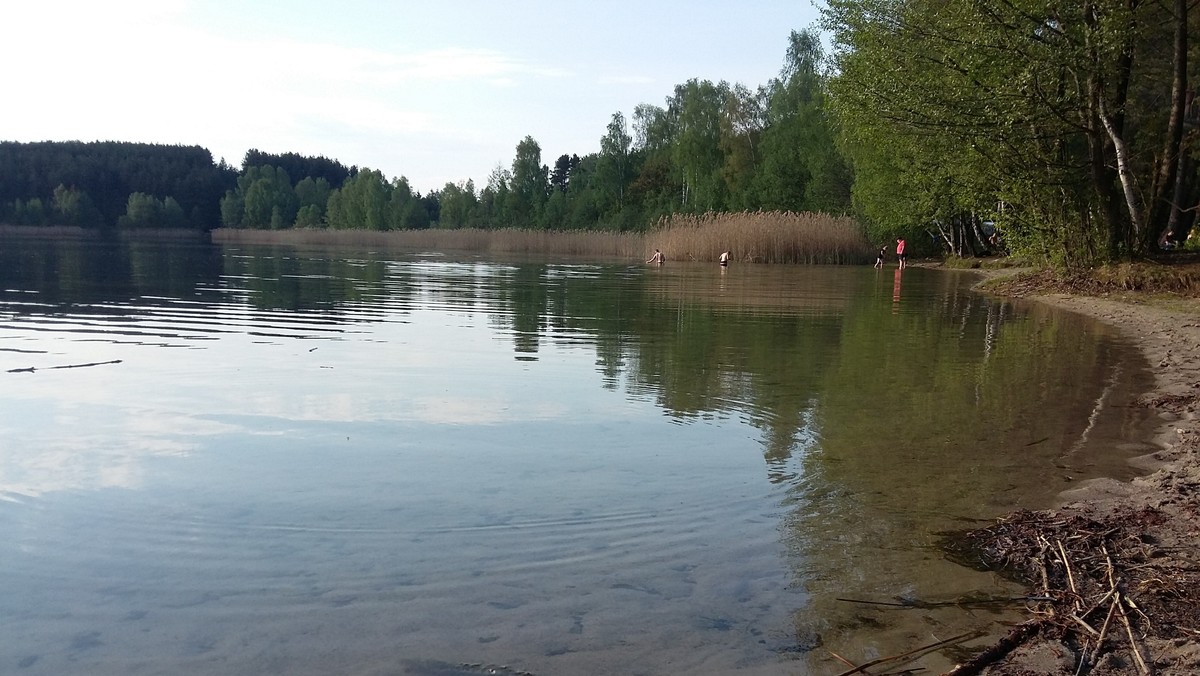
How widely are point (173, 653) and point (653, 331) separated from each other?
9.53 m

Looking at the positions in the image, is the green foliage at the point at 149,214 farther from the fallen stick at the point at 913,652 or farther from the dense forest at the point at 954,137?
the fallen stick at the point at 913,652

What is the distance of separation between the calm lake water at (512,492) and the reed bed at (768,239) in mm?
28252

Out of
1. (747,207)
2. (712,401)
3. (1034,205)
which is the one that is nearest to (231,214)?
(747,207)

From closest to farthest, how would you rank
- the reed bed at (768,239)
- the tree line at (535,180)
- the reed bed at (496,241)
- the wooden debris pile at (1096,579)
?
1. the wooden debris pile at (1096,579)
2. the reed bed at (768,239)
3. the reed bed at (496,241)
4. the tree line at (535,180)

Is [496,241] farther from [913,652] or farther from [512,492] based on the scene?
[913,652]

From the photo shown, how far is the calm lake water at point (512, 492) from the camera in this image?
312 centimetres

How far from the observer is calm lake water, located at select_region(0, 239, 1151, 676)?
312 centimetres

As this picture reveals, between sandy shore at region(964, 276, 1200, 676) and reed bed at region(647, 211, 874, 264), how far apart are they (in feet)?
105

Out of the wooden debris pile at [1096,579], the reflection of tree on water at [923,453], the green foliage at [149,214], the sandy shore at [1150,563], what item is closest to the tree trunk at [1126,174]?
the reflection of tree on water at [923,453]

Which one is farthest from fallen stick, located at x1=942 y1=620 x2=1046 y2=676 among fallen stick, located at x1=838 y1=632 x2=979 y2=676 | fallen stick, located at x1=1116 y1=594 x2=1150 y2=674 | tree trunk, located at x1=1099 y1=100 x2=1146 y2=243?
tree trunk, located at x1=1099 y1=100 x2=1146 y2=243

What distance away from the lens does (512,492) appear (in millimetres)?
4773

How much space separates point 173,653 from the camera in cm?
296

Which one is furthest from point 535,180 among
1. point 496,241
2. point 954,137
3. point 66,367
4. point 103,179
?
point 66,367

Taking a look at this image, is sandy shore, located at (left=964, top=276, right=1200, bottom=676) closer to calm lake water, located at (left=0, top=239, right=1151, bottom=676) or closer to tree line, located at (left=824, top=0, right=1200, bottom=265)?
calm lake water, located at (left=0, top=239, right=1151, bottom=676)
